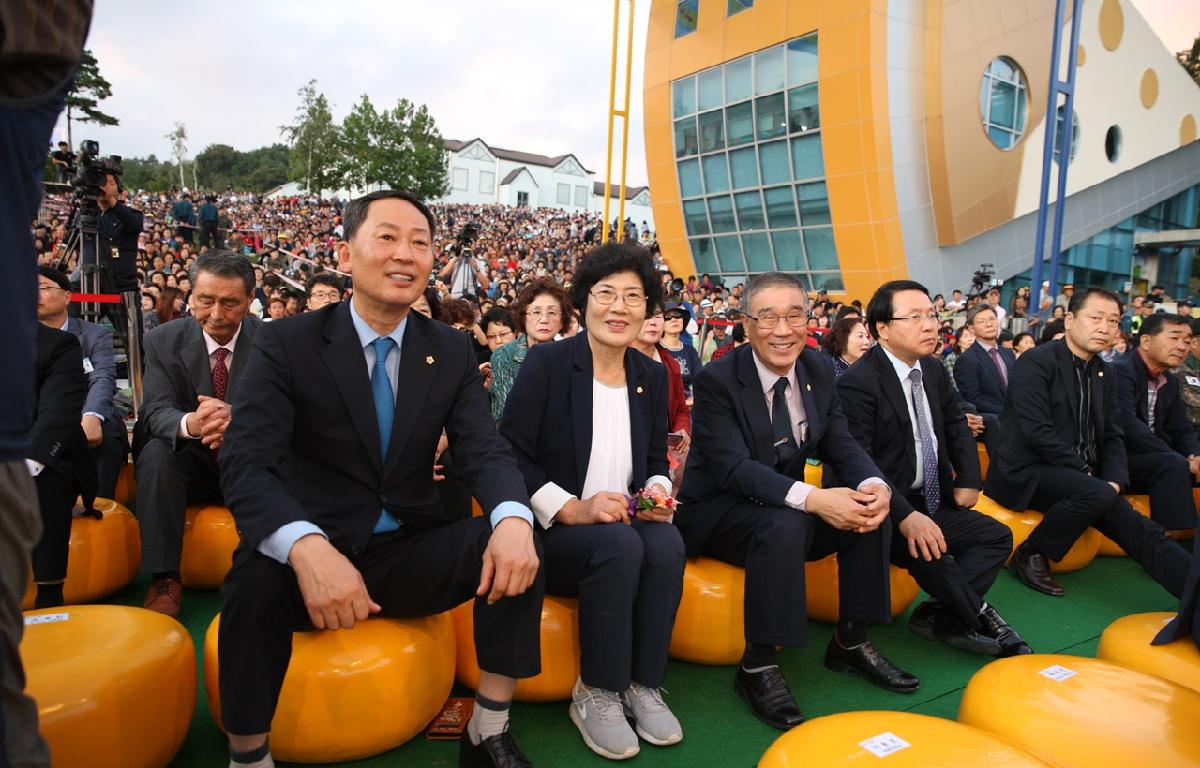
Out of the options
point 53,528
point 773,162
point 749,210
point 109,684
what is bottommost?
point 109,684

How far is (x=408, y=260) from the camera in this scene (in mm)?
2332

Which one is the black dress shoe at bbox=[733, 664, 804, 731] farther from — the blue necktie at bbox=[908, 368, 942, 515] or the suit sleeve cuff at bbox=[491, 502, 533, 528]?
the blue necktie at bbox=[908, 368, 942, 515]

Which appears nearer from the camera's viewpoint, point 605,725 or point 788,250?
point 605,725

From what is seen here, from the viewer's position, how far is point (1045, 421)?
4156 mm

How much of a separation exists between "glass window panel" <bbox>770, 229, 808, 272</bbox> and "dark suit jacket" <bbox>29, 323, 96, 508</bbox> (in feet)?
64.2

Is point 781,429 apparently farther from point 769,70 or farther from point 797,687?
point 769,70

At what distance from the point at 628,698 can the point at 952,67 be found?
19727mm

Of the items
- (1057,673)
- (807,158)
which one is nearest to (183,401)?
(1057,673)

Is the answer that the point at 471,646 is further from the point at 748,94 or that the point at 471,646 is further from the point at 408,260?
the point at 748,94

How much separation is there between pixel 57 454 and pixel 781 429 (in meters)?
Result: 3.04

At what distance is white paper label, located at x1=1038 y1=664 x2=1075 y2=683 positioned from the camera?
2312 millimetres

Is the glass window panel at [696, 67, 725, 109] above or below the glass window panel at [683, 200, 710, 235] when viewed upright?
above

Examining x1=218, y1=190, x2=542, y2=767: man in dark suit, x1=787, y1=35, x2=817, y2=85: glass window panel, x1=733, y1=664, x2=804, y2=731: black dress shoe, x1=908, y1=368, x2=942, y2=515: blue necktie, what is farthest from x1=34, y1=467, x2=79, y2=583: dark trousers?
x1=787, y1=35, x2=817, y2=85: glass window panel

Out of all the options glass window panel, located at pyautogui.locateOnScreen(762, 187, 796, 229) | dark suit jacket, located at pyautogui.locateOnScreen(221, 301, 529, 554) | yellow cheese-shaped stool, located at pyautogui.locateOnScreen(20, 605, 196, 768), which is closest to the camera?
yellow cheese-shaped stool, located at pyautogui.locateOnScreen(20, 605, 196, 768)
